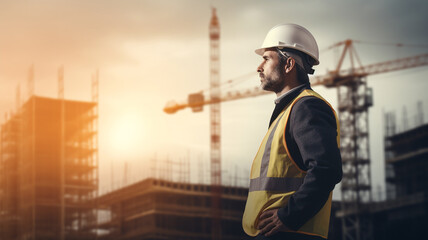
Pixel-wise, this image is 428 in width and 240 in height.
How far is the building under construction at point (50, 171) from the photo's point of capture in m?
55.9

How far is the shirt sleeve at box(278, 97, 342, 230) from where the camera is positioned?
2.28m

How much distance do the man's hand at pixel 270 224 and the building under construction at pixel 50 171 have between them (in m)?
54.2

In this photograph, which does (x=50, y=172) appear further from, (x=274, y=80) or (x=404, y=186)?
(x=274, y=80)

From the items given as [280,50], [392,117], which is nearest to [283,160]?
[280,50]

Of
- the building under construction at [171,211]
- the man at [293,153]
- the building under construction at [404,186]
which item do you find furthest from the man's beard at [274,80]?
the building under construction at [171,211]

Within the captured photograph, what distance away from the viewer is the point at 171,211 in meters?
67.6

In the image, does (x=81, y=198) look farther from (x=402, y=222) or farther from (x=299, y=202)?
(x=299, y=202)

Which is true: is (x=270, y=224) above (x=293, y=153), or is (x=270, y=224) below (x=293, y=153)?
below

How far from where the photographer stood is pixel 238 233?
70812 mm

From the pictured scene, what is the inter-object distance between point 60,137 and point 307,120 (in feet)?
191

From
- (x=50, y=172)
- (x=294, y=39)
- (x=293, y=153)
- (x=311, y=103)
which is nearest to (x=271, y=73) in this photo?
(x=294, y=39)

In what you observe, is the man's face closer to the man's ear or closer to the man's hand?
the man's ear

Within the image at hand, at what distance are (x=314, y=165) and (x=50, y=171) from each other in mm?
57245

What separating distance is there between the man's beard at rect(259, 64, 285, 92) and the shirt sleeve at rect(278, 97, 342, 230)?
0.91 ft
